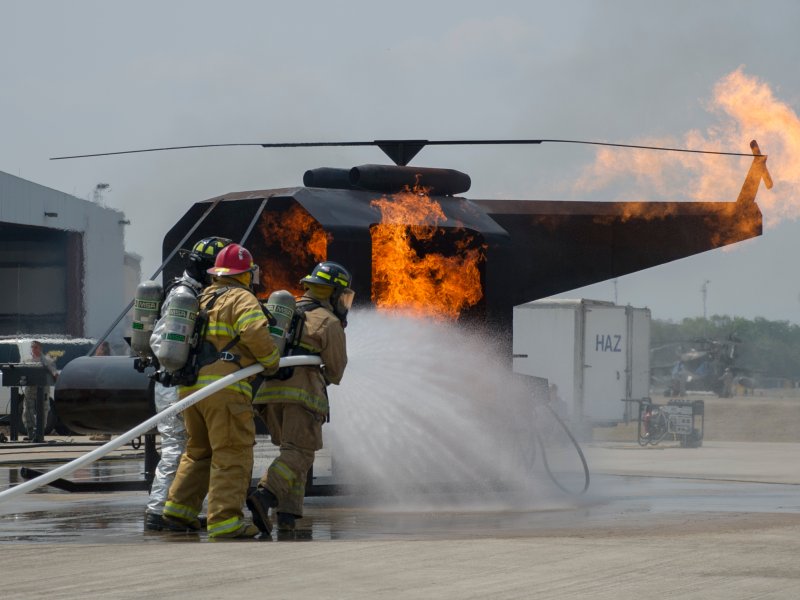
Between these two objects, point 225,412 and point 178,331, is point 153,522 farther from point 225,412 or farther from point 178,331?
point 178,331

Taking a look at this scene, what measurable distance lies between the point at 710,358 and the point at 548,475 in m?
49.7

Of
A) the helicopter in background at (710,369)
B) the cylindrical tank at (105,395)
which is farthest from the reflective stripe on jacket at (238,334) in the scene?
the helicopter in background at (710,369)

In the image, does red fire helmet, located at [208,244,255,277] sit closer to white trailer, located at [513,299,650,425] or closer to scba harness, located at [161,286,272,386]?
scba harness, located at [161,286,272,386]

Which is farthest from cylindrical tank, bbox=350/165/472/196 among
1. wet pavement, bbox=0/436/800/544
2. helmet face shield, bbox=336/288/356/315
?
wet pavement, bbox=0/436/800/544

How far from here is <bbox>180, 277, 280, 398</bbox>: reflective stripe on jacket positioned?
8797mm

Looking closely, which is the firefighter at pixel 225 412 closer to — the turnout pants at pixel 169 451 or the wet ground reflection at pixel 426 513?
the wet ground reflection at pixel 426 513

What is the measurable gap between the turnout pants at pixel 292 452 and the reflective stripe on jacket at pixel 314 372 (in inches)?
2.9

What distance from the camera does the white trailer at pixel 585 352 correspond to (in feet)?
100

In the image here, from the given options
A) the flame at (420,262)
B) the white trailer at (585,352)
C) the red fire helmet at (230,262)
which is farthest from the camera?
the white trailer at (585,352)

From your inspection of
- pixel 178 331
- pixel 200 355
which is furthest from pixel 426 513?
pixel 178 331

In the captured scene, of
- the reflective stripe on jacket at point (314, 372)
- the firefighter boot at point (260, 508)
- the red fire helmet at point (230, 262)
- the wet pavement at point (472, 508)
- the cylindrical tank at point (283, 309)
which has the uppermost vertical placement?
the red fire helmet at point (230, 262)

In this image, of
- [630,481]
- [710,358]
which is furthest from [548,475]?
[710,358]

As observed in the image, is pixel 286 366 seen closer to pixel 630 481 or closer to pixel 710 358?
pixel 630 481

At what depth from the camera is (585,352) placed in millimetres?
30984
